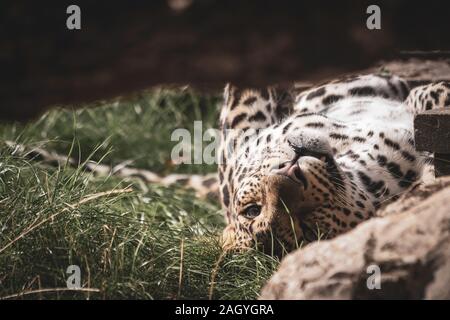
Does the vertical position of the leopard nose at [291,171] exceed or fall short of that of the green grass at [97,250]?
it exceeds it

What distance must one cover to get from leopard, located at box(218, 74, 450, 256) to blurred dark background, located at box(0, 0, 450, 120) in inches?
52.0

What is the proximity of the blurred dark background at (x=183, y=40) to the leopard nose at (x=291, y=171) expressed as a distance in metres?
1.26

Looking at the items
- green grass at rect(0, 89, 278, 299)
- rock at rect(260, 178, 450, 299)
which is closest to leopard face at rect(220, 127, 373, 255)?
green grass at rect(0, 89, 278, 299)

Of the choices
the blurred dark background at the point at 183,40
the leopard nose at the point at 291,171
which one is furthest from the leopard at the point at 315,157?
the blurred dark background at the point at 183,40

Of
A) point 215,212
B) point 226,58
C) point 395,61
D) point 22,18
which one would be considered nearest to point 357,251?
point 226,58

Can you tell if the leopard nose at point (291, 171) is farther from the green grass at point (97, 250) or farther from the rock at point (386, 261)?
the rock at point (386, 261)

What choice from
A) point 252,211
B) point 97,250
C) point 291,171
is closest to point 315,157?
point 291,171

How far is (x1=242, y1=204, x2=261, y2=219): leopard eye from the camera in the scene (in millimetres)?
4469

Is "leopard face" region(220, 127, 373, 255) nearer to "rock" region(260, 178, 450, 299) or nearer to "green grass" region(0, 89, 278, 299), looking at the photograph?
"green grass" region(0, 89, 278, 299)

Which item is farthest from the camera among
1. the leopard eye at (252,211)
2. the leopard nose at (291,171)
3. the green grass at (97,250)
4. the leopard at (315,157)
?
the leopard eye at (252,211)

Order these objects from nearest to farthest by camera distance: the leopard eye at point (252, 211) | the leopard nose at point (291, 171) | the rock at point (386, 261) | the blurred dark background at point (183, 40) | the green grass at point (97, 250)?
the blurred dark background at point (183, 40) → the rock at point (386, 261) → the green grass at point (97, 250) → the leopard nose at point (291, 171) → the leopard eye at point (252, 211)

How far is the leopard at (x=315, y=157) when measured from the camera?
4.29 m

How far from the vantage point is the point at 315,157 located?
4.39 m

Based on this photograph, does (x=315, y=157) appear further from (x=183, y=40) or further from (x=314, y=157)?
(x=183, y=40)
